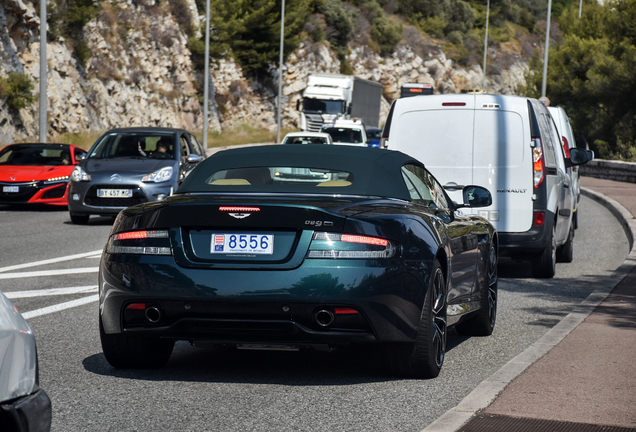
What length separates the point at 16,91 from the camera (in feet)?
110

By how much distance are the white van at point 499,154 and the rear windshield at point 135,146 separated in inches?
289

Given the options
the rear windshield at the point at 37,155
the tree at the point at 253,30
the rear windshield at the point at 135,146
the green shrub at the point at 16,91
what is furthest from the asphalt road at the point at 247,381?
the tree at the point at 253,30

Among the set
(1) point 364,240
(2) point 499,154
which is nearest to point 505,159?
(2) point 499,154

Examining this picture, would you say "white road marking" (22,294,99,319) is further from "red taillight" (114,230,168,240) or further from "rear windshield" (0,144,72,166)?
"rear windshield" (0,144,72,166)

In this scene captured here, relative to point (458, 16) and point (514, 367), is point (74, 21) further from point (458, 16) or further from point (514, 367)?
point (458, 16)

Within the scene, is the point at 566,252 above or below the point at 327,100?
below

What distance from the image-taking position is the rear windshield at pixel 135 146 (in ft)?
56.6

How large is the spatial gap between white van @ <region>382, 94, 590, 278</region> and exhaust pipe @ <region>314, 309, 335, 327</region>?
541 cm

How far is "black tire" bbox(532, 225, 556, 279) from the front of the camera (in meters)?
10.5

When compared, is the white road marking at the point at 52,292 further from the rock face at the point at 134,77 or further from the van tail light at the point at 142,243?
the rock face at the point at 134,77

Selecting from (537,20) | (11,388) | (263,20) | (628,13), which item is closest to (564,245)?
(11,388)

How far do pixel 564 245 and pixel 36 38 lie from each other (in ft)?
98.9

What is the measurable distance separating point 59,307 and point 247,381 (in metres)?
3.13

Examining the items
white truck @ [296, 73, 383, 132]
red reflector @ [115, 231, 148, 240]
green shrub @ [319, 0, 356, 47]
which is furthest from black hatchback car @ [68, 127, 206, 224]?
green shrub @ [319, 0, 356, 47]
